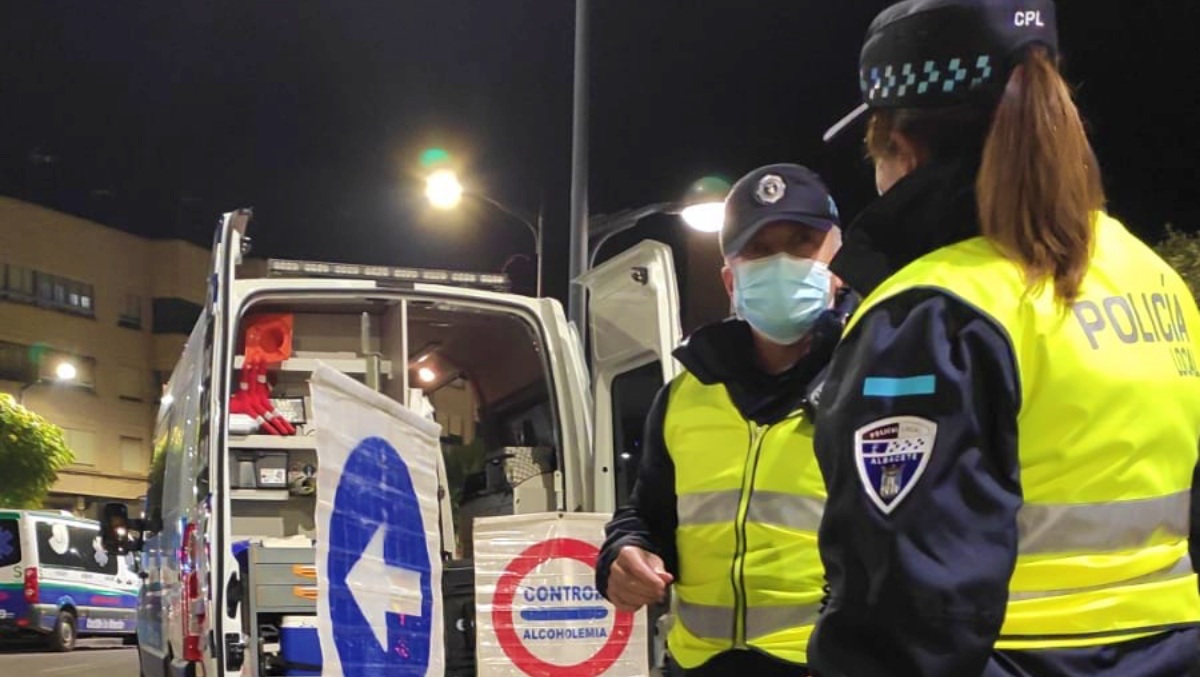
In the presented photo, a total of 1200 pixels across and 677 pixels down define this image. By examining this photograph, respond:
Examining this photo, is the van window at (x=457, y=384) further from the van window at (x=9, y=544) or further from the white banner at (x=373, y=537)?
the van window at (x=9, y=544)

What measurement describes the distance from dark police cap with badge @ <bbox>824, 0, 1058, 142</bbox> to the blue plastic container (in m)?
4.09

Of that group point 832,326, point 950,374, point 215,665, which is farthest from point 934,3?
point 215,665

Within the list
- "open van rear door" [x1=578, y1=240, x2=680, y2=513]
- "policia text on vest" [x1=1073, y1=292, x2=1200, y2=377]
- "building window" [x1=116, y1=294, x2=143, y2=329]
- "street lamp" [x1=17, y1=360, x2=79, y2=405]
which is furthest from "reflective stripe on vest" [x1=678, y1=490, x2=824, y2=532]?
"building window" [x1=116, y1=294, x2=143, y2=329]

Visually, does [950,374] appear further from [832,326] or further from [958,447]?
[832,326]

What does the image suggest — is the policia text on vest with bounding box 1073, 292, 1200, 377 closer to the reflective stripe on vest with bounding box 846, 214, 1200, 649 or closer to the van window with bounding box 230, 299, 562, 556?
the reflective stripe on vest with bounding box 846, 214, 1200, 649

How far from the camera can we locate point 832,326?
2764mm

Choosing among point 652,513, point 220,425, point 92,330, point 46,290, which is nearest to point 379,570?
point 220,425

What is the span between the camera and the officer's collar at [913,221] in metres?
1.47

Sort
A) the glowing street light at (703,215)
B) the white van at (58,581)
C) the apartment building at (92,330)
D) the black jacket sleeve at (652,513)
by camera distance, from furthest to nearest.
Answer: the apartment building at (92,330) < the white van at (58,581) < the glowing street light at (703,215) < the black jacket sleeve at (652,513)

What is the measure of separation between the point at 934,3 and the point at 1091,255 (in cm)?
36

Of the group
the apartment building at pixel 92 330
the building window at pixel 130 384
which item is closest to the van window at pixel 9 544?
the apartment building at pixel 92 330

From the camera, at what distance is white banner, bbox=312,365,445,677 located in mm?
3574

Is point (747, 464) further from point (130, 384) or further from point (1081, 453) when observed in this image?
point (130, 384)

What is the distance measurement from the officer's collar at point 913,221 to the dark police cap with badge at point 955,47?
0.30 feet
